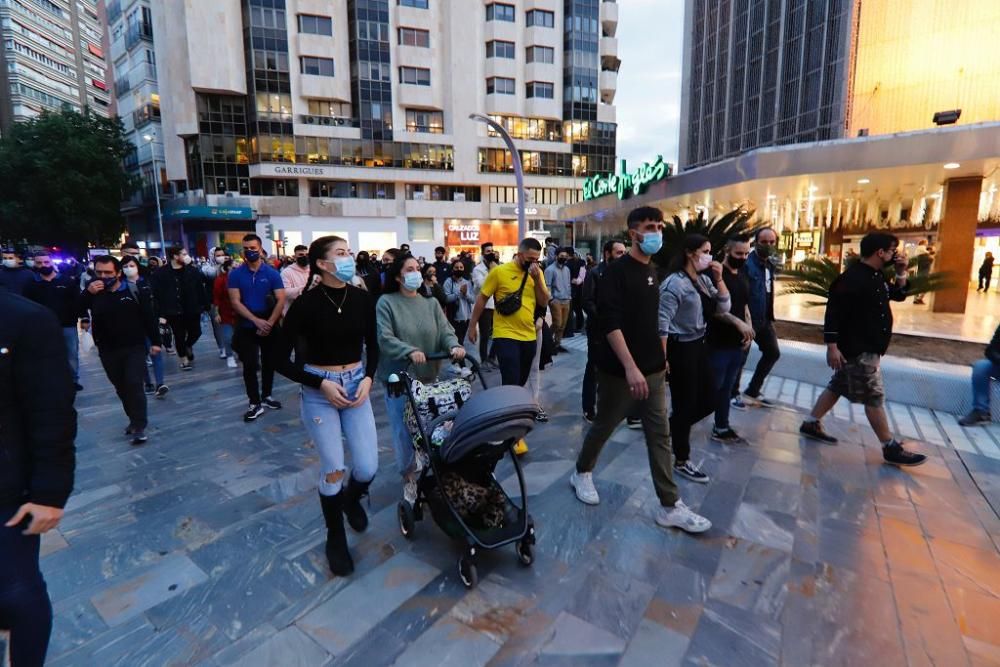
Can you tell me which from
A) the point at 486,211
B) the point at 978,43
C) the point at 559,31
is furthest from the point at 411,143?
the point at 978,43

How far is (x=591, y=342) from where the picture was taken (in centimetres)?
508

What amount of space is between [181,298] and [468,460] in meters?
7.78

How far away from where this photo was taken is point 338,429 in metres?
2.94

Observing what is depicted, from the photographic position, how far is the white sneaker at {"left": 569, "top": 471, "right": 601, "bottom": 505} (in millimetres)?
3666

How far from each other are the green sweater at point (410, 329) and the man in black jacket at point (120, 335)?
311cm

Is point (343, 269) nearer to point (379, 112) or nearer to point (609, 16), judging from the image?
point (379, 112)

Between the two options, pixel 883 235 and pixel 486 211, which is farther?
pixel 486 211

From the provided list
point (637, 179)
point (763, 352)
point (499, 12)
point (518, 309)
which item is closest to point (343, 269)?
point (518, 309)

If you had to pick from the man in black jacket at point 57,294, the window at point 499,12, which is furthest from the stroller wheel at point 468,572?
the window at point 499,12

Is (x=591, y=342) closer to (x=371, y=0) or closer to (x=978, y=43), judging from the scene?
(x=978, y=43)

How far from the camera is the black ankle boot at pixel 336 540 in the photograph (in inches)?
114

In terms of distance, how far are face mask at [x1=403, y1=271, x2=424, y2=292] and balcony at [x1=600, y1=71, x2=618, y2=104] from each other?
50.2 meters

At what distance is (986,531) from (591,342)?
317cm

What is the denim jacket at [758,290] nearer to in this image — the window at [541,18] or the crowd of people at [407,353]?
the crowd of people at [407,353]
